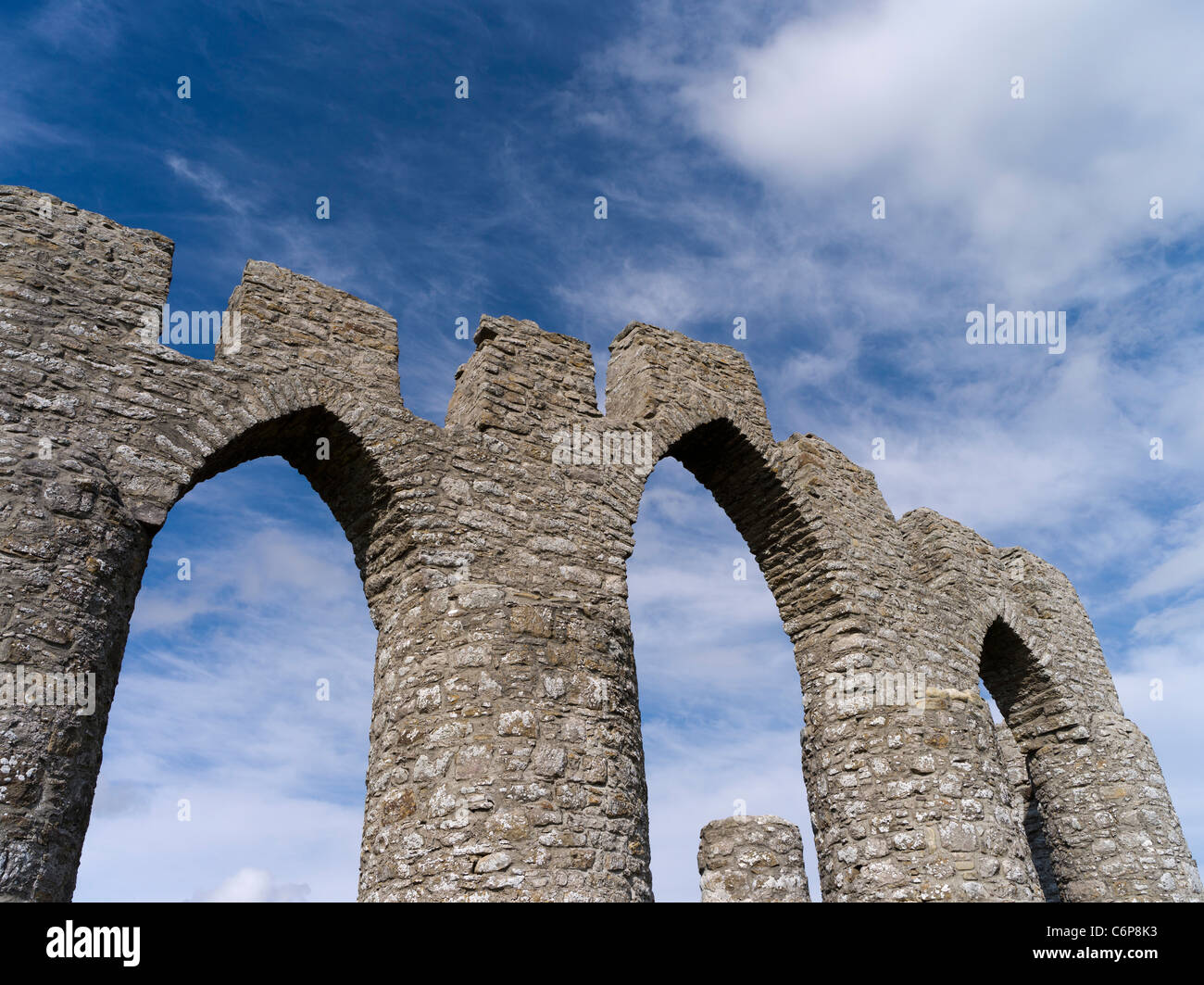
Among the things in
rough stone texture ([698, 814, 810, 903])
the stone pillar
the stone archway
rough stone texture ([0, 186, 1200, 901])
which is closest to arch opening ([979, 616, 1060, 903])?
the stone archway

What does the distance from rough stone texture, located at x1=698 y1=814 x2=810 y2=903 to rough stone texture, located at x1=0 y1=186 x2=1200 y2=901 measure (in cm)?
61

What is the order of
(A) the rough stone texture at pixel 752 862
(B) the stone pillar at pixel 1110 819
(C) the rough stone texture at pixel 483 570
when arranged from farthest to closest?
(B) the stone pillar at pixel 1110 819, (A) the rough stone texture at pixel 752 862, (C) the rough stone texture at pixel 483 570

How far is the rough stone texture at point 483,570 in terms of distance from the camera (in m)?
4.83

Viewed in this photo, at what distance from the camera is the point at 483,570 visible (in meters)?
6.18

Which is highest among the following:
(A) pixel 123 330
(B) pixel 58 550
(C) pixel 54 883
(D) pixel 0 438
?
(A) pixel 123 330

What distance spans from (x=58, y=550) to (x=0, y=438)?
0.78 meters

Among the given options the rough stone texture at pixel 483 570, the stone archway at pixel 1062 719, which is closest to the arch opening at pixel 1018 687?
the stone archway at pixel 1062 719

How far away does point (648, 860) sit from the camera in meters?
5.71

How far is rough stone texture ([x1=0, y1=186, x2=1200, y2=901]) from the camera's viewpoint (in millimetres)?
4828

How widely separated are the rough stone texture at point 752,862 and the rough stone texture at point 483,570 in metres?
0.61

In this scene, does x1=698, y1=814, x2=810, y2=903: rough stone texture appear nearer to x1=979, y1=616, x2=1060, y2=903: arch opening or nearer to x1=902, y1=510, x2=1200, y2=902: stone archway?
x1=902, y1=510, x2=1200, y2=902: stone archway

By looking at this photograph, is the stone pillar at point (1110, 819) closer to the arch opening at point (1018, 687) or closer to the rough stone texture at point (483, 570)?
the rough stone texture at point (483, 570)

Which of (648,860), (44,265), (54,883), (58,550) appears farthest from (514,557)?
(44,265)
